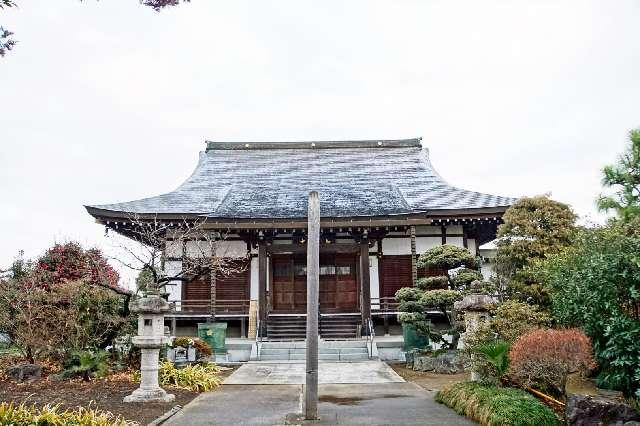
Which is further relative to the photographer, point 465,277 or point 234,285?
point 234,285

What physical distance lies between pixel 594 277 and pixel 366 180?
15014 mm

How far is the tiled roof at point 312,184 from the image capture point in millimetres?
17703

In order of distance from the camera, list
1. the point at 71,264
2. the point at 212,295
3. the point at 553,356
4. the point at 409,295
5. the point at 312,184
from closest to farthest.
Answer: the point at 553,356 → the point at 409,295 → the point at 71,264 → the point at 212,295 → the point at 312,184

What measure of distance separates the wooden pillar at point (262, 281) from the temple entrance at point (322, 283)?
127 centimetres

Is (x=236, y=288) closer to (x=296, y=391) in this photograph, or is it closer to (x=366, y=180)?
(x=366, y=180)

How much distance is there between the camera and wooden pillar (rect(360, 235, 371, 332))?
644 inches

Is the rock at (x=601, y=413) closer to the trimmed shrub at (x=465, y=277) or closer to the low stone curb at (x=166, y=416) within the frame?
the low stone curb at (x=166, y=416)

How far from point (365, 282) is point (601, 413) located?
11.0 metres

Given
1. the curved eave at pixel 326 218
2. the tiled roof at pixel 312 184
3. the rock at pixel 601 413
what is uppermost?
the tiled roof at pixel 312 184

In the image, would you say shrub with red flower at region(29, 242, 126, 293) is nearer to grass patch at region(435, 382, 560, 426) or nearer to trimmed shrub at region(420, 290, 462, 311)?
trimmed shrub at region(420, 290, 462, 311)

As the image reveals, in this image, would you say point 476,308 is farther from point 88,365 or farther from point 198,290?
point 198,290

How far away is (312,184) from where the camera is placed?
2159 cm

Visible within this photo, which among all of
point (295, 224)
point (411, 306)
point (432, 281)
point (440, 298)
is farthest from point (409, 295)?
point (295, 224)

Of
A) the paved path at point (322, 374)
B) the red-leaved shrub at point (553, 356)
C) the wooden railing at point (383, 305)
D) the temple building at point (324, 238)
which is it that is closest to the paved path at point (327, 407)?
the paved path at point (322, 374)
